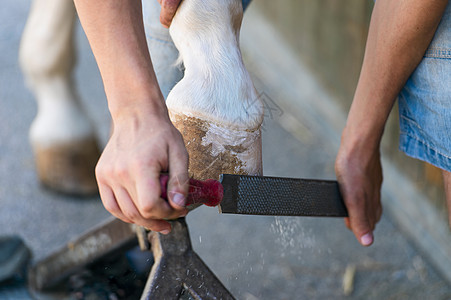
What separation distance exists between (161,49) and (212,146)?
26 centimetres

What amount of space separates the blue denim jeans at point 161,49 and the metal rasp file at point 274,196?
250mm

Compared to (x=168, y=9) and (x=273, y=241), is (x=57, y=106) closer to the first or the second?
(x=273, y=241)

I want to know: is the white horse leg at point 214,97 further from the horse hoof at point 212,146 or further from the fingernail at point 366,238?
the fingernail at point 366,238

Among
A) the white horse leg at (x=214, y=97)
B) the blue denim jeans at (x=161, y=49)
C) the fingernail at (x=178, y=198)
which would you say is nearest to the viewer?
the fingernail at (x=178, y=198)

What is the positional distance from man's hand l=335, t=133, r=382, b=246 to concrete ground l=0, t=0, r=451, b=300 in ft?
0.74

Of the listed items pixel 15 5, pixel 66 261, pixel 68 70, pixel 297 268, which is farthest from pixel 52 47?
pixel 15 5

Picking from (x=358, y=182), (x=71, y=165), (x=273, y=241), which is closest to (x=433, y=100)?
(x=358, y=182)

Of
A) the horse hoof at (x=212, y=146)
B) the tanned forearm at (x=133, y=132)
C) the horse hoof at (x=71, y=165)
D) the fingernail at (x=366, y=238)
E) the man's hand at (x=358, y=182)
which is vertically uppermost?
the tanned forearm at (x=133, y=132)

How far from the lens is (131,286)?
105cm

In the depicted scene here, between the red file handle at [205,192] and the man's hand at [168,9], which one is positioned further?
the man's hand at [168,9]

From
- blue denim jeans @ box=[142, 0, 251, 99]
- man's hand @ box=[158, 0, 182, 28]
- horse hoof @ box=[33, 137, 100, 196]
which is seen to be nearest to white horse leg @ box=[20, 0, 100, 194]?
horse hoof @ box=[33, 137, 100, 196]

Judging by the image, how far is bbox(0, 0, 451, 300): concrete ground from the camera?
1.26m

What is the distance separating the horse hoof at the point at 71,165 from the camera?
1.45 meters

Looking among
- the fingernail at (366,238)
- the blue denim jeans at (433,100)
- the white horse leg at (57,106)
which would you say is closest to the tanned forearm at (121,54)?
the blue denim jeans at (433,100)
